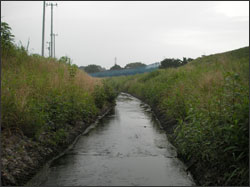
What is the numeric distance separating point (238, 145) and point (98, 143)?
4131 millimetres

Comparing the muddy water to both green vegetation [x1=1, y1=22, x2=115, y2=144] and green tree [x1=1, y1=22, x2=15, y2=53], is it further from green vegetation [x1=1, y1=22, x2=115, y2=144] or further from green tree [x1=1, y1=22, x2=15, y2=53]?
green tree [x1=1, y1=22, x2=15, y2=53]

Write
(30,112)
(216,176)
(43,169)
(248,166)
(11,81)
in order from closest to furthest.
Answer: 1. (248,166)
2. (216,176)
3. (43,169)
4. (30,112)
5. (11,81)

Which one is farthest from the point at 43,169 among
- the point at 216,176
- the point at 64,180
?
the point at 216,176

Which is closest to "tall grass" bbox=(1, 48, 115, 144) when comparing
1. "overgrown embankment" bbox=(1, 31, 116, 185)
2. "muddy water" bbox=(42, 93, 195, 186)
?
"overgrown embankment" bbox=(1, 31, 116, 185)

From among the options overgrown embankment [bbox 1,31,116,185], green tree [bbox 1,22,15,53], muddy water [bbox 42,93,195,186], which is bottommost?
muddy water [bbox 42,93,195,186]

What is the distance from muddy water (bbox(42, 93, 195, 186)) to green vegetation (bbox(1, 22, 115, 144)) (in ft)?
2.61

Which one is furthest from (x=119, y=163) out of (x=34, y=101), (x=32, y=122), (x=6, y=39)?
(x=6, y=39)

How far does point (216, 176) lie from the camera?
429 cm

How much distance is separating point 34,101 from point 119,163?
2780mm

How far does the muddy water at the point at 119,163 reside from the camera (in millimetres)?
4773

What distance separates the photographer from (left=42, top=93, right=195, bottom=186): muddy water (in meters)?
4.77

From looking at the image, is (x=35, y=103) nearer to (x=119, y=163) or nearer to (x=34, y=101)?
(x=34, y=101)

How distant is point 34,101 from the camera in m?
6.67

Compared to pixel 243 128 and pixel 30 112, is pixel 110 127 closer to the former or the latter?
pixel 30 112
